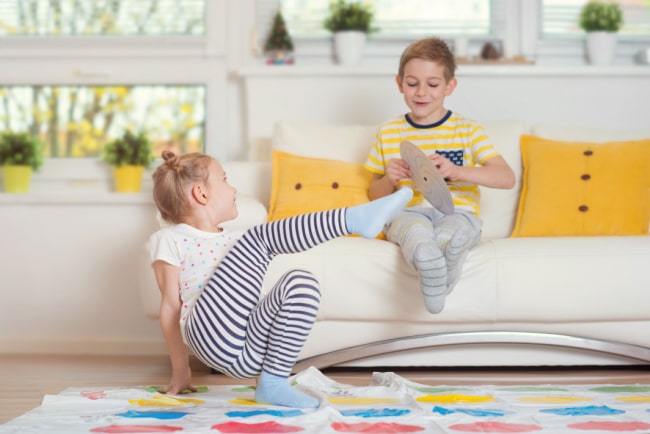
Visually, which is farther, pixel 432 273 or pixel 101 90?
pixel 101 90

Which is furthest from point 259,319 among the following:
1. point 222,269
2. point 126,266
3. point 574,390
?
point 126,266

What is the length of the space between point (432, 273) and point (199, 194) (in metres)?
0.68

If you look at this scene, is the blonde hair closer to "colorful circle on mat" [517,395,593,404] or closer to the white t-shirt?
the white t-shirt

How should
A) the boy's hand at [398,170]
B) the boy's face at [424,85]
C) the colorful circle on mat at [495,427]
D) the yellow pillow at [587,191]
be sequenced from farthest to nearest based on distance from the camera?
the yellow pillow at [587,191]
the boy's face at [424,85]
the boy's hand at [398,170]
the colorful circle on mat at [495,427]

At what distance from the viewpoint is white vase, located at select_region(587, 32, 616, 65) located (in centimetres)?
377

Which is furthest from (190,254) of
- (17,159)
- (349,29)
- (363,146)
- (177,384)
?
(349,29)

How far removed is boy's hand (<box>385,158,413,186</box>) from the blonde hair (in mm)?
726

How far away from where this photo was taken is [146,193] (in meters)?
3.42

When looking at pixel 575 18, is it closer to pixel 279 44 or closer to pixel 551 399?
pixel 279 44

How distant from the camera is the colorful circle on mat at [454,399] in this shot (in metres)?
2.01

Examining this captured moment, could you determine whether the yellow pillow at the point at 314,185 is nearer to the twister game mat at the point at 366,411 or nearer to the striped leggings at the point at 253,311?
the twister game mat at the point at 366,411

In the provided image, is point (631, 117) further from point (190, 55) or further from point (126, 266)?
point (126, 266)

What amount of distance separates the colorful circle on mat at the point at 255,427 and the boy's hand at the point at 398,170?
3.53 ft

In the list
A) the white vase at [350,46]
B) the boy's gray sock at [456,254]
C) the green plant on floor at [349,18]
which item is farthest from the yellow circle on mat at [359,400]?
the green plant on floor at [349,18]
